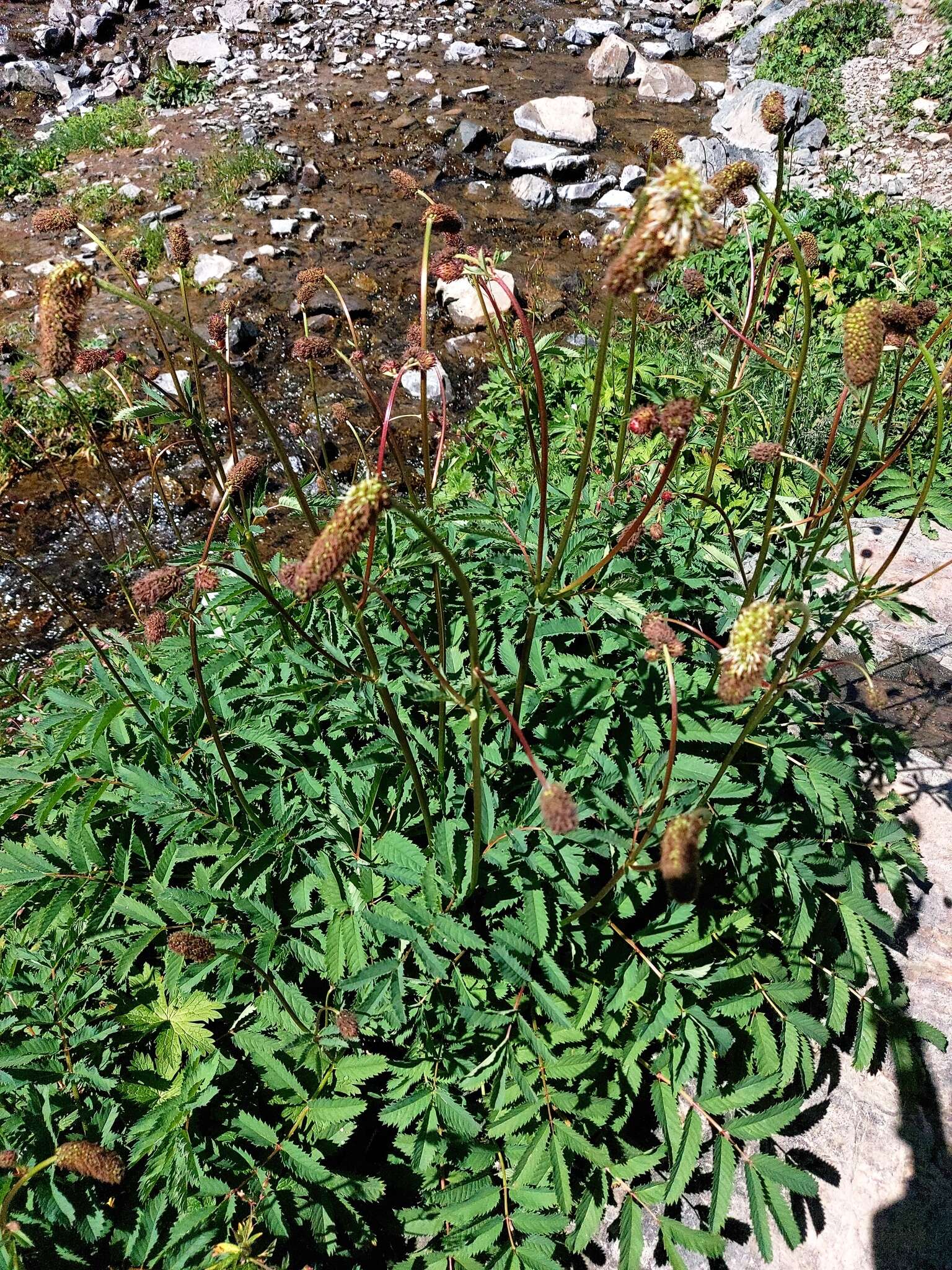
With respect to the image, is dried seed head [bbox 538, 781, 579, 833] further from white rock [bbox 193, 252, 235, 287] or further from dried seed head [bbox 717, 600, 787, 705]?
white rock [bbox 193, 252, 235, 287]

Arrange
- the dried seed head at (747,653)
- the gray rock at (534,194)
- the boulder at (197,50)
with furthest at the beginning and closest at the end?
the boulder at (197,50), the gray rock at (534,194), the dried seed head at (747,653)

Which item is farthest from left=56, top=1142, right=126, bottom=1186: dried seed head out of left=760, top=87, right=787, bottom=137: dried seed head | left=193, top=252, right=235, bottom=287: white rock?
left=193, top=252, right=235, bottom=287: white rock

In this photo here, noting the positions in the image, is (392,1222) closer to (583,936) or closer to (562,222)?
(583,936)

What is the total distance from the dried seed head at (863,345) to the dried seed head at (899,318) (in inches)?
10.7

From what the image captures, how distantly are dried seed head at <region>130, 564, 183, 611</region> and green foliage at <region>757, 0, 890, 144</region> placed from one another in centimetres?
1078

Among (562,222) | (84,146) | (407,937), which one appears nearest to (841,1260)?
(407,937)

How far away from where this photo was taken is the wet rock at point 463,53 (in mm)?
10852

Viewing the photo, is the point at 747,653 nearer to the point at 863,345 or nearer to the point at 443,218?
the point at 863,345

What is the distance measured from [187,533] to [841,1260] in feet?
17.1

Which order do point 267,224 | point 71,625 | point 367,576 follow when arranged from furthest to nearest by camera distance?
point 267,224 < point 71,625 < point 367,576

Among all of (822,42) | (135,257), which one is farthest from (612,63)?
(135,257)

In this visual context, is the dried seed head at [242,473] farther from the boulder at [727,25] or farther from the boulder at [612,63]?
the boulder at [727,25]

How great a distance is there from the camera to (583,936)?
2.48 meters

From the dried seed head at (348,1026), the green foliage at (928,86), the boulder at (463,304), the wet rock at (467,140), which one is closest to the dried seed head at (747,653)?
the dried seed head at (348,1026)
